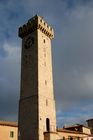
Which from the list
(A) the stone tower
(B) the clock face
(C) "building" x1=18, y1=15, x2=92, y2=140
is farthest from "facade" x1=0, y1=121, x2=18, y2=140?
(B) the clock face

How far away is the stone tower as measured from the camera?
2058 inches

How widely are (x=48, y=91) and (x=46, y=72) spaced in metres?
4.41

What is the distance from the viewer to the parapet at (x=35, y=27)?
61906mm

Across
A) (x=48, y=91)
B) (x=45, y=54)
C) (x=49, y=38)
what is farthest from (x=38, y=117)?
(x=49, y=38)

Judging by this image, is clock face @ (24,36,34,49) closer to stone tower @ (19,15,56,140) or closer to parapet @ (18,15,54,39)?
stone tower @ (19,15,56,140)

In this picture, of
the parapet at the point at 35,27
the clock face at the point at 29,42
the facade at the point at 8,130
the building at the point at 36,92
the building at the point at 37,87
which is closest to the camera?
the building at the point at 37,87

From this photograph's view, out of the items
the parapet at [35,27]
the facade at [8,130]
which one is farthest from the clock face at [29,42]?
the facade at [8,130]

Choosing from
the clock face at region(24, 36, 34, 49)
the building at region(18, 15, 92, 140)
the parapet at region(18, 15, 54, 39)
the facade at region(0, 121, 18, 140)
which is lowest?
the facade at region(0, 121, 18, 140)

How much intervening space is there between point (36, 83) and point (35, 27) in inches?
571

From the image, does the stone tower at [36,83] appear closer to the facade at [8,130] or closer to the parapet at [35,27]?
the parapet at [35,27]

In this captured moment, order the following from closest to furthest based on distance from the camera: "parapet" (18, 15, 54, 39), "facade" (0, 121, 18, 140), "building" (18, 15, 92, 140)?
"building" (18, 15, 92, 140), "facade" (0, 121, 18, 140), "parapet" (18, 15, 54, 39)

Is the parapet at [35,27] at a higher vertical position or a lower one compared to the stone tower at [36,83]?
higher

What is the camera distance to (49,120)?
178ft

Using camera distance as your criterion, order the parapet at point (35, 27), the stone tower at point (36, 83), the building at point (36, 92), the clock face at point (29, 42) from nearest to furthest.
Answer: the building at point (36, 92) → the stone tower at point (36, 83) → the clock face at point (29, 42) → the parapet at point (35, 27)
